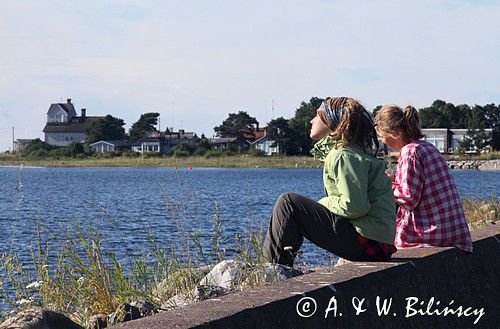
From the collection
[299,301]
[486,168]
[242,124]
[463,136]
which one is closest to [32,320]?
[299,301]

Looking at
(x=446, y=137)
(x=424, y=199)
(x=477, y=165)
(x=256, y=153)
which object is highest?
(x=446, y=137)

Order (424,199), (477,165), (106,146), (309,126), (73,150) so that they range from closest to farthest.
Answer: (424,199) < (477,165) < (309,126) < (73,150) < (106,146)

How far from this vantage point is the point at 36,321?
3424 millimetres

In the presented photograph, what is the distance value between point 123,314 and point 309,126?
93.4 metres

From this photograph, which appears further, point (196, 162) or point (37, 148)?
point (37, 148)

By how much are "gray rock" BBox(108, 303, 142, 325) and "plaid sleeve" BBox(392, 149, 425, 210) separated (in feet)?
6.17

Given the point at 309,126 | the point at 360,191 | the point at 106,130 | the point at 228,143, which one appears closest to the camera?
the point at 360,191

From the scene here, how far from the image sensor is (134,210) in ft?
94.2

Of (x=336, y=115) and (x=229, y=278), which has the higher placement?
(x=336, y=115)

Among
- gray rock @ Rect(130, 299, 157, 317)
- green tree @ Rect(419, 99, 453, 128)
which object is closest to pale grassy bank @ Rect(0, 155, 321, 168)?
green tree @ Rect(419, 99, 453, 128)

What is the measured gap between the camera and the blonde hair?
5492mm

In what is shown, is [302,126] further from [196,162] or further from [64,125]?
[64,125]

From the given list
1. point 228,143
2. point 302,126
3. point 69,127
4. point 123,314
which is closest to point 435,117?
point 302,126

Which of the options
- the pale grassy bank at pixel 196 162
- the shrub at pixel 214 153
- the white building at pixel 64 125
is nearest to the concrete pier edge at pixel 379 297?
the pale grassy bank at pixel 196 162
